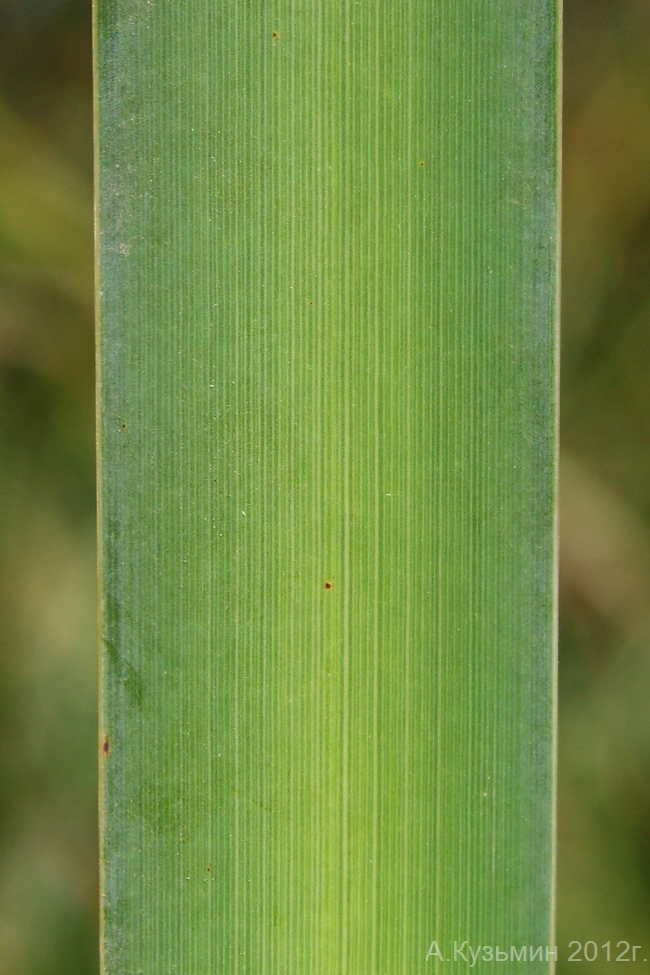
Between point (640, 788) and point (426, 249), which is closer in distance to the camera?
point (426, 249)

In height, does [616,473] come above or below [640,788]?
above

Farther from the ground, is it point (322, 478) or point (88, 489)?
point (322, 478)

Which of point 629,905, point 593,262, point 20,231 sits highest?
point 593,262

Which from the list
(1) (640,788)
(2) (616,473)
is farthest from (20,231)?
(1) (640,788)

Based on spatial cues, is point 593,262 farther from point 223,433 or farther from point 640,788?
point 640,788
